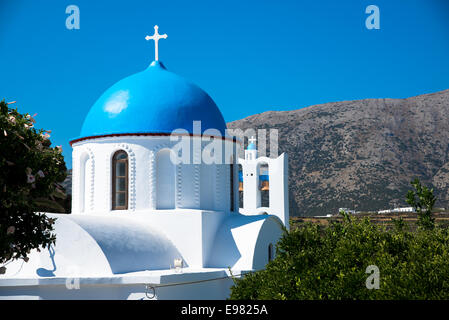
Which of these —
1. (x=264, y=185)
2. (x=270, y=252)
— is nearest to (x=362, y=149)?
(x=264, y=185)

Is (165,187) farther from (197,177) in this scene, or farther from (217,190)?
(217,190)

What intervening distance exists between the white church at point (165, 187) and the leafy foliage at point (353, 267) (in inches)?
126

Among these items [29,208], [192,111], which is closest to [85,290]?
[29,208]

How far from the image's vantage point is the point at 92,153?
14539 mm

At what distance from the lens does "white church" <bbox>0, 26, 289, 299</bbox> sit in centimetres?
1262

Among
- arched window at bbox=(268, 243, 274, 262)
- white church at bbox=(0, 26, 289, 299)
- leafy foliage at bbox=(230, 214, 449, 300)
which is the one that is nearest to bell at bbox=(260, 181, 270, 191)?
white church at bbox=(0, 26, 289, 299)

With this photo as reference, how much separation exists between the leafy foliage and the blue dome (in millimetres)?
5417

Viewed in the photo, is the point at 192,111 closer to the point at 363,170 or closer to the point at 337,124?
the point at 363,170

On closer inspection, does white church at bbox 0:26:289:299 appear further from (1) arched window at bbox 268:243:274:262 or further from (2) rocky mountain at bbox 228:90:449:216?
(2) rocky mountain at bbox 228:90:449:216

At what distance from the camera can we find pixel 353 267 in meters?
8.31

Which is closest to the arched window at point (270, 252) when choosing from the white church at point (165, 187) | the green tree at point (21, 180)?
the white church at point (165, 187)

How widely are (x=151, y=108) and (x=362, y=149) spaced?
73519mm

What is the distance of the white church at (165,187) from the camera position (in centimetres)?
1262

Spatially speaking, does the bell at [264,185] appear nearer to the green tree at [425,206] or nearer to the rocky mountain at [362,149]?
the green tree at [425,206]
